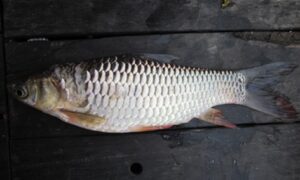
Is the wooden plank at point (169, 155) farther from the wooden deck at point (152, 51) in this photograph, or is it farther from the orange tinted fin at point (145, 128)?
the orange tinted fin at point (145, 128)

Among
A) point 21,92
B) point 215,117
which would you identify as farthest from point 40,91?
point 215,117

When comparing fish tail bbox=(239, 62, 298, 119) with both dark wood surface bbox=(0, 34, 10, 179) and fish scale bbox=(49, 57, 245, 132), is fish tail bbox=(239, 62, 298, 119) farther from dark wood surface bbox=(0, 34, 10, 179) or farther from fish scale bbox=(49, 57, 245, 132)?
dark wood surface bbox=(0, 34, 10, 179)

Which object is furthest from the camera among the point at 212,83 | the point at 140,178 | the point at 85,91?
the point at 140,178

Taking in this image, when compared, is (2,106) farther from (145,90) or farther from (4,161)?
(145,90)

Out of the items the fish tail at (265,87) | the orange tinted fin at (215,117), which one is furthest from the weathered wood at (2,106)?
the fish tail at (265,87)

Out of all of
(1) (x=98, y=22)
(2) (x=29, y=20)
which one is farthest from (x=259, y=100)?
(2) (x=29, y=20)

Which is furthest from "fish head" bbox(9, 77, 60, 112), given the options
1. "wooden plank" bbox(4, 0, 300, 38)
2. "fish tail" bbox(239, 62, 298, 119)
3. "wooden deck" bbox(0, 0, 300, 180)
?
"fish tail" bbox(239, 62, 298, 119)

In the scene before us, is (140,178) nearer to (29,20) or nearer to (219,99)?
(219,99)
